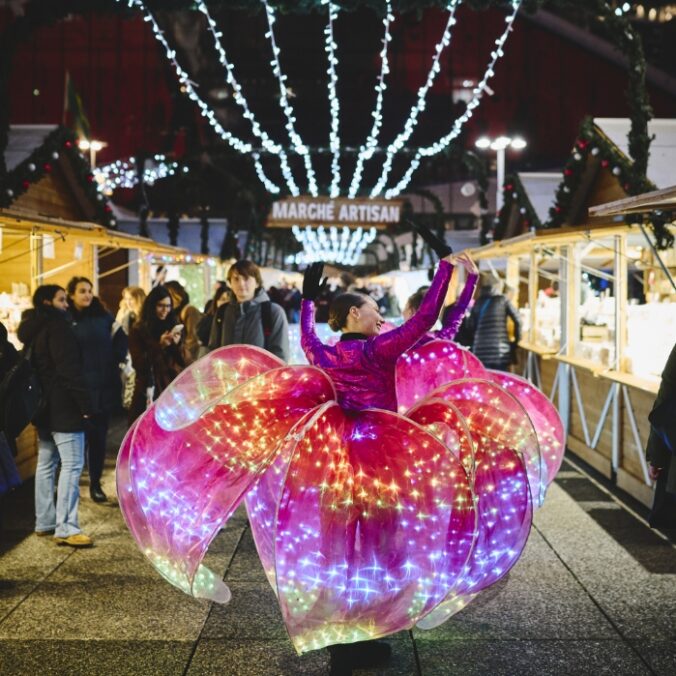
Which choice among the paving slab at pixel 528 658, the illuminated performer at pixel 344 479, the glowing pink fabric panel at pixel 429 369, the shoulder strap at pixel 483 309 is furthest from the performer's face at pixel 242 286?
the shoulder strap at pixel 483 309

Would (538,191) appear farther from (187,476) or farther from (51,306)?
(187,476)

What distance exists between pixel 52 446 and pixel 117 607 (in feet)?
5.68

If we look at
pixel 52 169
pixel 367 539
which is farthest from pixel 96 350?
pixel 52 169

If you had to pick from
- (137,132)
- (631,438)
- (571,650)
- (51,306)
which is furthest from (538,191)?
(137,132)

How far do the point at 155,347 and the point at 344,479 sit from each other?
170 inches

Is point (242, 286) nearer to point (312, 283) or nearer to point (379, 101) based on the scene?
point (312, 283)

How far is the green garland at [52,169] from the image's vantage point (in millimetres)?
11172

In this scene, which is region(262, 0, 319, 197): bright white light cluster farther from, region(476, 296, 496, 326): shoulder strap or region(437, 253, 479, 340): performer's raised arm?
region(437, 253, 479, 340): performer's raised arm

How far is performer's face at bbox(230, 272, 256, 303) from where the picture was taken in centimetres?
651

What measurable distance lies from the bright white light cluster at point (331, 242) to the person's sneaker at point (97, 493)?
65.0 feet

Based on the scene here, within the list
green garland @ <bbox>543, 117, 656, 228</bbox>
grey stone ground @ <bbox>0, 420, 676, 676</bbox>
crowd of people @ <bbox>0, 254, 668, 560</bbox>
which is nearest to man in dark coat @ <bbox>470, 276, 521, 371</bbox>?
green garland @ <bbox>543, 117, 656, 228</bbox>

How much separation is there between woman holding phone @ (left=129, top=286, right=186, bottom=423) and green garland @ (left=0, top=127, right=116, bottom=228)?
14.8 ft

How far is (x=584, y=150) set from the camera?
11.1 metres

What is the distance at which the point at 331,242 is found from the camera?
51.6m
